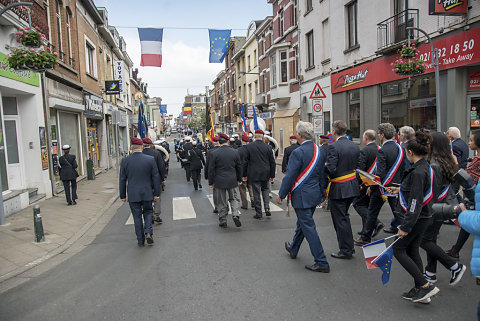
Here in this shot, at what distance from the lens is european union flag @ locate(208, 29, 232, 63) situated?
1606 centimetres

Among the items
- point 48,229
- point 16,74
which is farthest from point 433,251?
point 16,74

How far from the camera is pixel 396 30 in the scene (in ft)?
42.1

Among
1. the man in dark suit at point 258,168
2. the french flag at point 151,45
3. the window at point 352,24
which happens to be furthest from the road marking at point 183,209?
the window at point 352,24

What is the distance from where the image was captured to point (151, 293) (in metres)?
4.11

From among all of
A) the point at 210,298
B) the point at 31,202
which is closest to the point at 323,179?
the point at 210,298

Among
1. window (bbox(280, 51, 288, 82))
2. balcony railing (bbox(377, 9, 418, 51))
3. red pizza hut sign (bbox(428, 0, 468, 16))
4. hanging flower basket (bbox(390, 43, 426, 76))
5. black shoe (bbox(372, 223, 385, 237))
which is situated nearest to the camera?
black shoe (bbox(372, 223, 385, 237))

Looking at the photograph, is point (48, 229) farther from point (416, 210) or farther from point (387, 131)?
point (416, 210)

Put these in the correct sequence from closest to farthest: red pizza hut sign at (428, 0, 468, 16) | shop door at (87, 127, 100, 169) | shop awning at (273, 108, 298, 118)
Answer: red pizza hut sign at (428, 0, 468, 16)
shop door at (87, 127, 100, 169)
shop awning at (273, 108, 298, 118)

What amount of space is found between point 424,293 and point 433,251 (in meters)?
0.54

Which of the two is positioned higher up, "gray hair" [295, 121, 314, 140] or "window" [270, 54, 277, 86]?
"window" [270, 54, 277, 86]

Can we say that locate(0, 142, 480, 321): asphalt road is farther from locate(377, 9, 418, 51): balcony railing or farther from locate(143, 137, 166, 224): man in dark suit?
locate(377, 9, 418, 51): balcony railing

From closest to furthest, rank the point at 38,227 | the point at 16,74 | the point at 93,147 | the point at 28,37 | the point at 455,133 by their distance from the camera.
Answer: the point at 38,227 → the point at 455,133 → the point at 28,37 → the point at 16,74 → the point at 93,147

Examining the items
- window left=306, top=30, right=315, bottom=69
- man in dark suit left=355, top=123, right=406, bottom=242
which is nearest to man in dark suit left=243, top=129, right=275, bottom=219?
man in dark suit left=355, top=123, right=406, bottom=242

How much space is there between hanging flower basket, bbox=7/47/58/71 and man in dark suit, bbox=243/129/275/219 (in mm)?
5077
